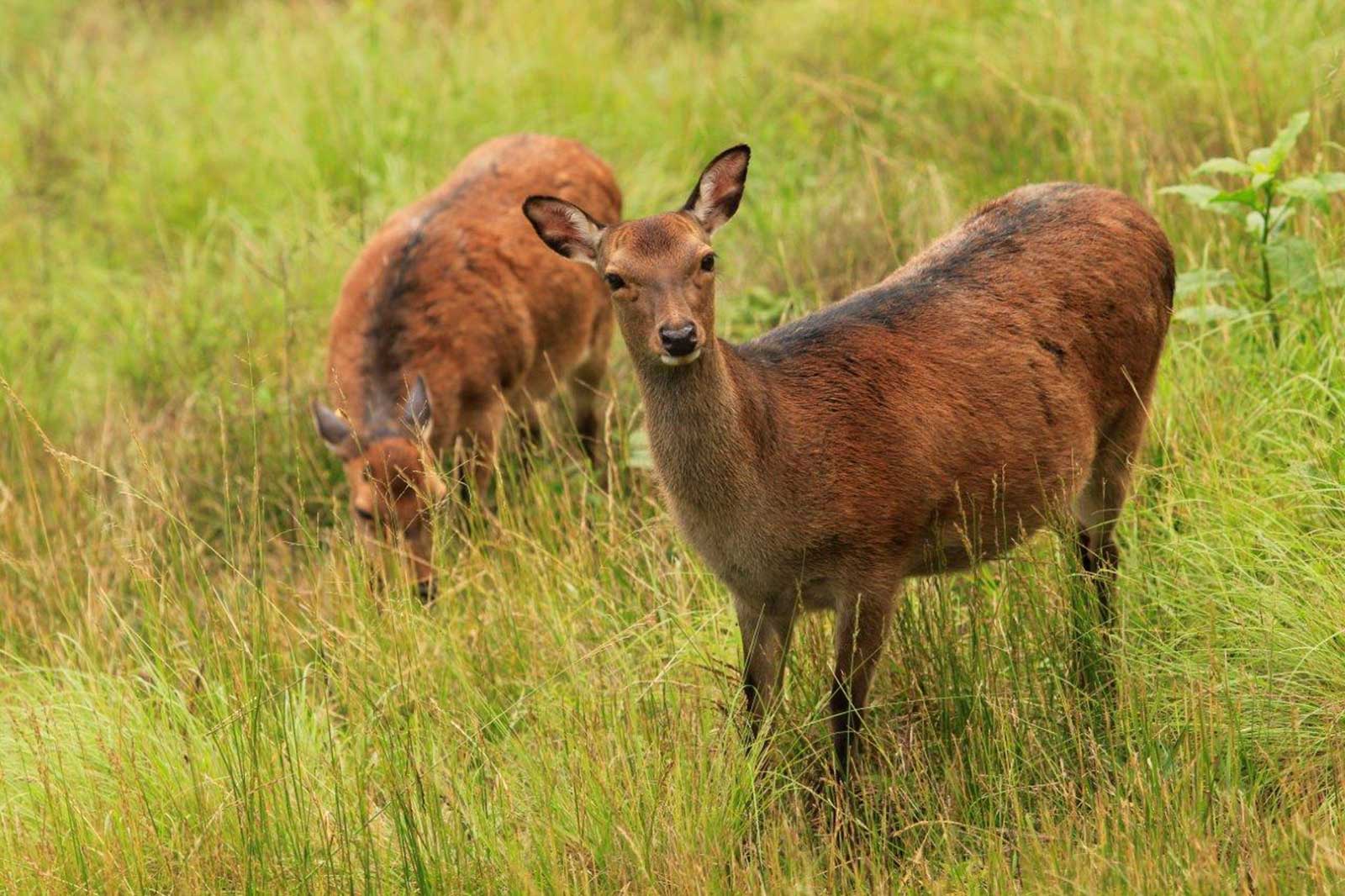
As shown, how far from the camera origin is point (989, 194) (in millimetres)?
8031

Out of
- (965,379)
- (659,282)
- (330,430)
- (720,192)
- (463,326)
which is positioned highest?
(720,192)

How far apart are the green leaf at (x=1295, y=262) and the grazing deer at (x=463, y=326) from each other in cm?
282

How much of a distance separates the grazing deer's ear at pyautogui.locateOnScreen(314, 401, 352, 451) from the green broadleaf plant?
3.35m

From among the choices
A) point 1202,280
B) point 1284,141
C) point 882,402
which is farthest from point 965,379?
point 1284,141

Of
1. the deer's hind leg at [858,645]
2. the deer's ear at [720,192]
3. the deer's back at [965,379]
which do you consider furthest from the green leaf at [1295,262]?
the deer's hind leg at [858,645]

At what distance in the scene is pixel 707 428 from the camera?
15.8 ft

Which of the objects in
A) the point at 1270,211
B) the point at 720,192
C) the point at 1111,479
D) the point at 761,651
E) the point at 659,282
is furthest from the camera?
the point at 1270,211

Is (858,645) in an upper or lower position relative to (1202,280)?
lower

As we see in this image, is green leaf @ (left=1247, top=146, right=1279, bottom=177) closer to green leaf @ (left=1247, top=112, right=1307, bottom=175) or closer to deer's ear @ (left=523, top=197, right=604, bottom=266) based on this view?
green leaf @ (left=1247, top=112, right=1307, bottom=175)

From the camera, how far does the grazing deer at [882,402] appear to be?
189 inches

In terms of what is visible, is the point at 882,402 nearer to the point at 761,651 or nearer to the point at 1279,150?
the point at 761,651

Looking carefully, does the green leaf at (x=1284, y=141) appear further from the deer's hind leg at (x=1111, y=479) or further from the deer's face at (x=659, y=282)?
the deer's face at (x=659, y=282)

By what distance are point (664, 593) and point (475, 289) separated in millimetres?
2585

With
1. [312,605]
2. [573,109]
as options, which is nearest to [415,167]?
[573,109]
